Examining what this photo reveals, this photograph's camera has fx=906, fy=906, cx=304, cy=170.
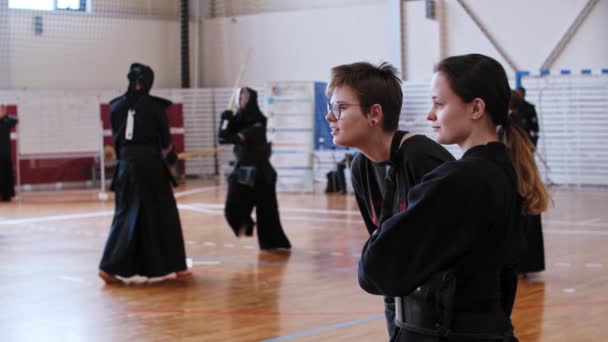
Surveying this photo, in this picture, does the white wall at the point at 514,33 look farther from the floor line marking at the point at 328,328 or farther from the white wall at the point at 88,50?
the floor line marking at the point at 328,328

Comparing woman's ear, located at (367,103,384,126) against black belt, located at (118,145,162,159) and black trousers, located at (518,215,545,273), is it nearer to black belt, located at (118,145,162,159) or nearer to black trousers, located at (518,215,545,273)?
black trousers, located at (518,215,545,273)

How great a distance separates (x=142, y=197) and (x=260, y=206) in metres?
2.09

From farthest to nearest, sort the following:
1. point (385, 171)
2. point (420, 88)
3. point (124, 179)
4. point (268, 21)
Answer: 1. point (268, 21)
2. point (420, 88)
3. point (124, 179)
4. point (385, 171)

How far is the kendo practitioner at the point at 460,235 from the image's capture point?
91.0 inches

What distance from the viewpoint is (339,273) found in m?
8.91

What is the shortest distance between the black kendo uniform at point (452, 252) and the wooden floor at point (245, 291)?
153 inches

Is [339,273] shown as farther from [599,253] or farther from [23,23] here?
[23,23]

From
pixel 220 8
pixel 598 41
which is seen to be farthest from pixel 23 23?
pixel 598 41

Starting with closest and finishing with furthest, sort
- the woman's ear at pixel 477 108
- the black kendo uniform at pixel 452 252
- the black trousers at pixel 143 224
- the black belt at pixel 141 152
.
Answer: the black kendo uniform at pixel 452 252, the woman's ear at pixel 477 108, the black trousers at pixel 143 224, the black belt at pixel 141 152

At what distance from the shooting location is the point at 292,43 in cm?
2150

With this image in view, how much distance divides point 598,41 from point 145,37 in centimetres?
1082

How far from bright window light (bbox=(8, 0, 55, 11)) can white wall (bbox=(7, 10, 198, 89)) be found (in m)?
0.15

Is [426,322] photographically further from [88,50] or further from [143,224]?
[88,50]

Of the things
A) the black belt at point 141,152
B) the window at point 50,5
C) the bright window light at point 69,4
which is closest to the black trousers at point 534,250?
the black belt at point 141,152
